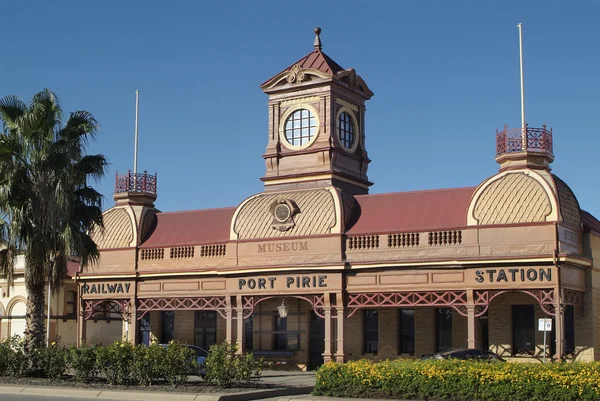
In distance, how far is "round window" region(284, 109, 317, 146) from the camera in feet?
129

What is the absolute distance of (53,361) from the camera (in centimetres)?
2831

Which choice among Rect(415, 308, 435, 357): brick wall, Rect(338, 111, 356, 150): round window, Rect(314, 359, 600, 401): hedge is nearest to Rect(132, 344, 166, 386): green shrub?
Rect(314, 359, 600, 401): hedge

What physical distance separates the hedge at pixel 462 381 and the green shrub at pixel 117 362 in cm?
610

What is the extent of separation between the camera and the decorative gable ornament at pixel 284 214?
121 ft

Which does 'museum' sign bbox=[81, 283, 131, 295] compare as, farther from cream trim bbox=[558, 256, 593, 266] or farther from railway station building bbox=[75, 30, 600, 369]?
cream trim bbox=[558, 256, 593, 266]

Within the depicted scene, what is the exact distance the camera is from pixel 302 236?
3641 cm

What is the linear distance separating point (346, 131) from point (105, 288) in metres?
13.1

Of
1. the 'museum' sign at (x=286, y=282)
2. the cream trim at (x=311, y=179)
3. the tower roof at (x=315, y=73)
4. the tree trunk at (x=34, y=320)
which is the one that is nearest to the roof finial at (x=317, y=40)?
the tower roof at (x=315, y=73)

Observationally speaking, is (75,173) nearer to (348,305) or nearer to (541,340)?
(348,305)

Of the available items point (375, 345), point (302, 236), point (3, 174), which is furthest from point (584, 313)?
point (3, 174)

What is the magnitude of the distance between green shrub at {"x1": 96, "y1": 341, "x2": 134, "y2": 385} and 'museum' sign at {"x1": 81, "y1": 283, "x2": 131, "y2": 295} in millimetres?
14466

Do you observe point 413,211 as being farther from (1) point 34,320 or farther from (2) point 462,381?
(1) point 34,320

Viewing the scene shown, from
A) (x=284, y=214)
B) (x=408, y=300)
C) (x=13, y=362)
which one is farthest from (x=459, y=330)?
(x=13, y=362)

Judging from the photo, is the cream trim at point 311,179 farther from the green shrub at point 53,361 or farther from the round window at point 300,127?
the green shrub at point 53,361
